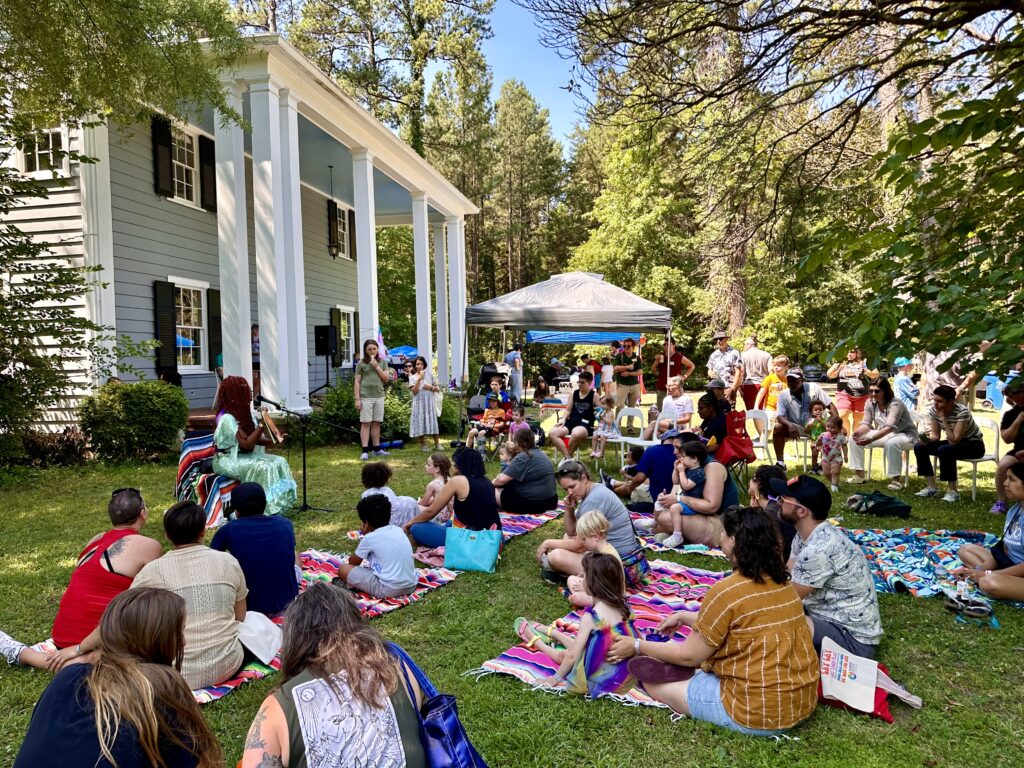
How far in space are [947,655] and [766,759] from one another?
1.79 m

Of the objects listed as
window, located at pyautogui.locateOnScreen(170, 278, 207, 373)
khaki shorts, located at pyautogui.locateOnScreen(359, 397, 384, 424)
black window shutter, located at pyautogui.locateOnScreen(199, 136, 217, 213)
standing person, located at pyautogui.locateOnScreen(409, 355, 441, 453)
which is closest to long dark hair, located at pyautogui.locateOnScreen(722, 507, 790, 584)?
khaki shorts, located at pyautogui.locateOnScreen(359, 397, 384, 424)

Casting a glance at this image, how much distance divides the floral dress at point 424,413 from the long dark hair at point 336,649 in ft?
28.9

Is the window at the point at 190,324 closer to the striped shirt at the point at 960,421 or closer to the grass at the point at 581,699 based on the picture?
the grass at the point at 581,699

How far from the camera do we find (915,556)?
5.41 metres

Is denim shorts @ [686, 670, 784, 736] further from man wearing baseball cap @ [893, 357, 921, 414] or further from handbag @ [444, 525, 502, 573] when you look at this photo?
man wearing baseball cap @ [893, 357, 921, 414]

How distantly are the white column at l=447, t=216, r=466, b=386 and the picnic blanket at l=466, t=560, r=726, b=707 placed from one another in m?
11.8

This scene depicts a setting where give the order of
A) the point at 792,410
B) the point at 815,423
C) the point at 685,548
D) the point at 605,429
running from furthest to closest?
1. the point at 605,429
2. the point at 815,423
3. the point at 792,410
4. the point at 685,548

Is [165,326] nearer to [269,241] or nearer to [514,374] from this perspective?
[269,241]

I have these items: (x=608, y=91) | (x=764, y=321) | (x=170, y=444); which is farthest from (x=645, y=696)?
(x=764, y=321)

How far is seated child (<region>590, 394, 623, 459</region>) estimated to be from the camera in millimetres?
9547

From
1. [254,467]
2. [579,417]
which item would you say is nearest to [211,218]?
[254,467]

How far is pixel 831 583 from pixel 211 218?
40.2 ft

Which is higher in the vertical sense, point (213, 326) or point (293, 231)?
point (293, 231)

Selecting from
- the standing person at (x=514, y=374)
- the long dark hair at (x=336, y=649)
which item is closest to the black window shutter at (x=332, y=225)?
the standing person at (x=514, y=374)
